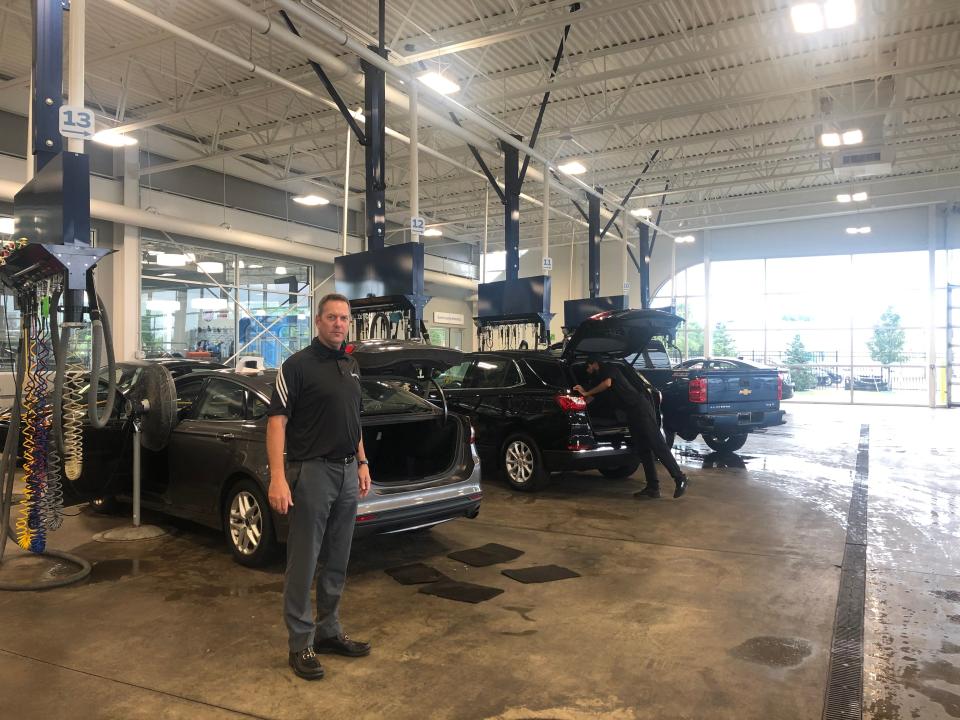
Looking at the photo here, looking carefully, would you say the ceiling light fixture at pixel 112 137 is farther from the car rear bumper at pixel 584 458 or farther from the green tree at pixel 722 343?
the green tree at pixel 722 343

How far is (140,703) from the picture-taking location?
2854 mm

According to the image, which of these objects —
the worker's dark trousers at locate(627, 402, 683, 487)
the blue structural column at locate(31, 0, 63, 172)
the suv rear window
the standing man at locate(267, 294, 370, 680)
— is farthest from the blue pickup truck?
the blue structural column at locate(31, 0, 63, 172)

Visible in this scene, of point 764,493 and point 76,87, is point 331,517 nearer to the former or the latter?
point 76,87

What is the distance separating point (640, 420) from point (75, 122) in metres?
5.32

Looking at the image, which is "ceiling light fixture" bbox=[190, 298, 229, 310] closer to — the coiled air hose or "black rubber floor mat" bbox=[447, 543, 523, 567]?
the coiled air hose

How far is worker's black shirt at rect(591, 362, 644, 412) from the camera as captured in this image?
680 cm

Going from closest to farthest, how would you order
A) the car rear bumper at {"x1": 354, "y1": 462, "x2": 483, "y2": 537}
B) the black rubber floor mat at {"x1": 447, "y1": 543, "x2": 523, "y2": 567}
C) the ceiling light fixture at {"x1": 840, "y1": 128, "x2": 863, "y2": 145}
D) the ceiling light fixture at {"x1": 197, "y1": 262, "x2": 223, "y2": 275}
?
the car rear bumper at {"x1": 354, "y1": 462, "x2": 483, "y2": 537}
the black rubber floor mat at {"x1": 447, "y1": 543, "x2": 523, "y2": 567}
the ceiling light fixture at {"x1": 840, "y1": 128, "x2": 863, "y2": 145}
the ceiling light fixture at {"x1": 197, "y1": 262, "x2": 223, "y2": 275}

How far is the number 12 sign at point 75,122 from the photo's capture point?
4.45 m

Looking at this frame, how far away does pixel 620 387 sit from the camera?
6812mm

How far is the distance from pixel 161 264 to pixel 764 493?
13.5 meters

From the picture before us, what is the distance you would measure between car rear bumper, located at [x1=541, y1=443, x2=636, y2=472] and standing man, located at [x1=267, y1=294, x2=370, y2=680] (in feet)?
12.5

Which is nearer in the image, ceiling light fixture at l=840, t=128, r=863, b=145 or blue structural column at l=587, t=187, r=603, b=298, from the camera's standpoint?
ceiling light fixture at l=840, t=128, r=863, b=145

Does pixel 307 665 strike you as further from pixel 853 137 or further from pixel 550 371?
pixel 853 137

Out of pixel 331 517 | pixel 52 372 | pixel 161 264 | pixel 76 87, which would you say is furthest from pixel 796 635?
pixel 161 264
